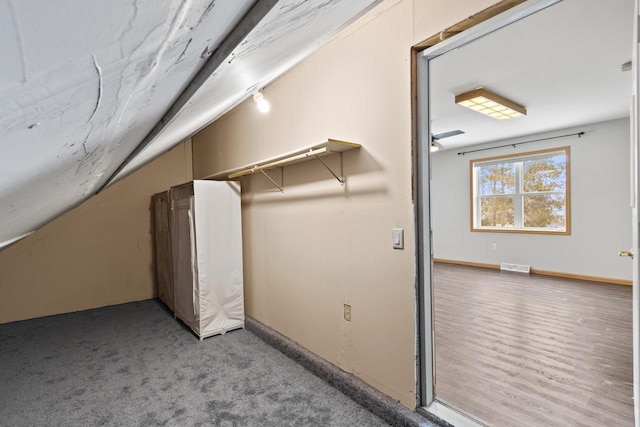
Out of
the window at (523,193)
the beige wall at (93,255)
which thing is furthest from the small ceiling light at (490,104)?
the beige wall at (93,255)

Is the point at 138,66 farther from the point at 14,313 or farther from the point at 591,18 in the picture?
the point at 14,313

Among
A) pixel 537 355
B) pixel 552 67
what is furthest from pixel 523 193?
pixel 537 355

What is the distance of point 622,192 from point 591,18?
389 centimetres

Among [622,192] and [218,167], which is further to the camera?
[622,192]

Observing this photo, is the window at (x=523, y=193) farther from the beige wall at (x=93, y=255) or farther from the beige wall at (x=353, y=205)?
the beige wall at (x=93, y=255)

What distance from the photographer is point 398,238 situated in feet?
6.13

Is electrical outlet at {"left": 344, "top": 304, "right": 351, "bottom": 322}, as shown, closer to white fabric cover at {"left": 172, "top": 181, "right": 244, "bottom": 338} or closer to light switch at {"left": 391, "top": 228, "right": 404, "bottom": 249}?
light switch at {"left": 391, "top": 228, "right": 404, "bottom": 249}

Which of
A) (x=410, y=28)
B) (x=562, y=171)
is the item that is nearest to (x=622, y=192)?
(x=562, y=171)

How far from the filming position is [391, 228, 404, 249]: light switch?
6.08ft

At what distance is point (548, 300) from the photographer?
13.7ft

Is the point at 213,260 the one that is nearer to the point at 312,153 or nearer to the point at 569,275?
the point at 312,153

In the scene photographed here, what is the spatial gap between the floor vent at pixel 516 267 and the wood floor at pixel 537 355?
3.80 ft

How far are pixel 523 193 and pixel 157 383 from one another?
6.43 meters

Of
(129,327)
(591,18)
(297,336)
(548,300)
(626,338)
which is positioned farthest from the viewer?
(548,300)
